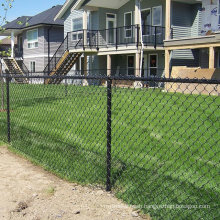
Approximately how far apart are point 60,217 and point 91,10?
21.8m

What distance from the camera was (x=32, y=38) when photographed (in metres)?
32.8

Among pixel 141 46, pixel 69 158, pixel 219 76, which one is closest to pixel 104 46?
pixel 141 46

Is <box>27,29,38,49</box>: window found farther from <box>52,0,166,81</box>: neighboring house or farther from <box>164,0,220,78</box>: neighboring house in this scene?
<box>164,0,220,78</box>: neighboring house

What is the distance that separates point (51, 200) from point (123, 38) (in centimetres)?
2007

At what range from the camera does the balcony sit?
1958 cm

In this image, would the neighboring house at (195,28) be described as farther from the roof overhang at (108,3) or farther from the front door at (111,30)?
the front door at (111,30)

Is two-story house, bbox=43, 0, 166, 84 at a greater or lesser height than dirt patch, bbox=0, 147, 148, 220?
greater

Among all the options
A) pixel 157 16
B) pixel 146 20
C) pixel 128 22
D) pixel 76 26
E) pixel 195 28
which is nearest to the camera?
pixel 195 28

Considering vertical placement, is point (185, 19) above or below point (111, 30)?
above

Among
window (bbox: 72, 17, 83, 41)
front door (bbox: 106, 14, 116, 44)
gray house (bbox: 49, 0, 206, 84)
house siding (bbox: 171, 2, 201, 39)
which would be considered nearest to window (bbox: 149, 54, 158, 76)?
gray house (bbox: 49, 0, 206, 84)

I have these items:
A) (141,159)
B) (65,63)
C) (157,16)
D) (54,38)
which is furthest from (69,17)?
(141,159)

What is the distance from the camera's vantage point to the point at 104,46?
23.0 meters

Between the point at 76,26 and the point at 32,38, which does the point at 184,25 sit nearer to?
the point at 76,26

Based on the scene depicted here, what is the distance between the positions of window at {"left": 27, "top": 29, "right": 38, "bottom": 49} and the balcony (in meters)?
7.79
